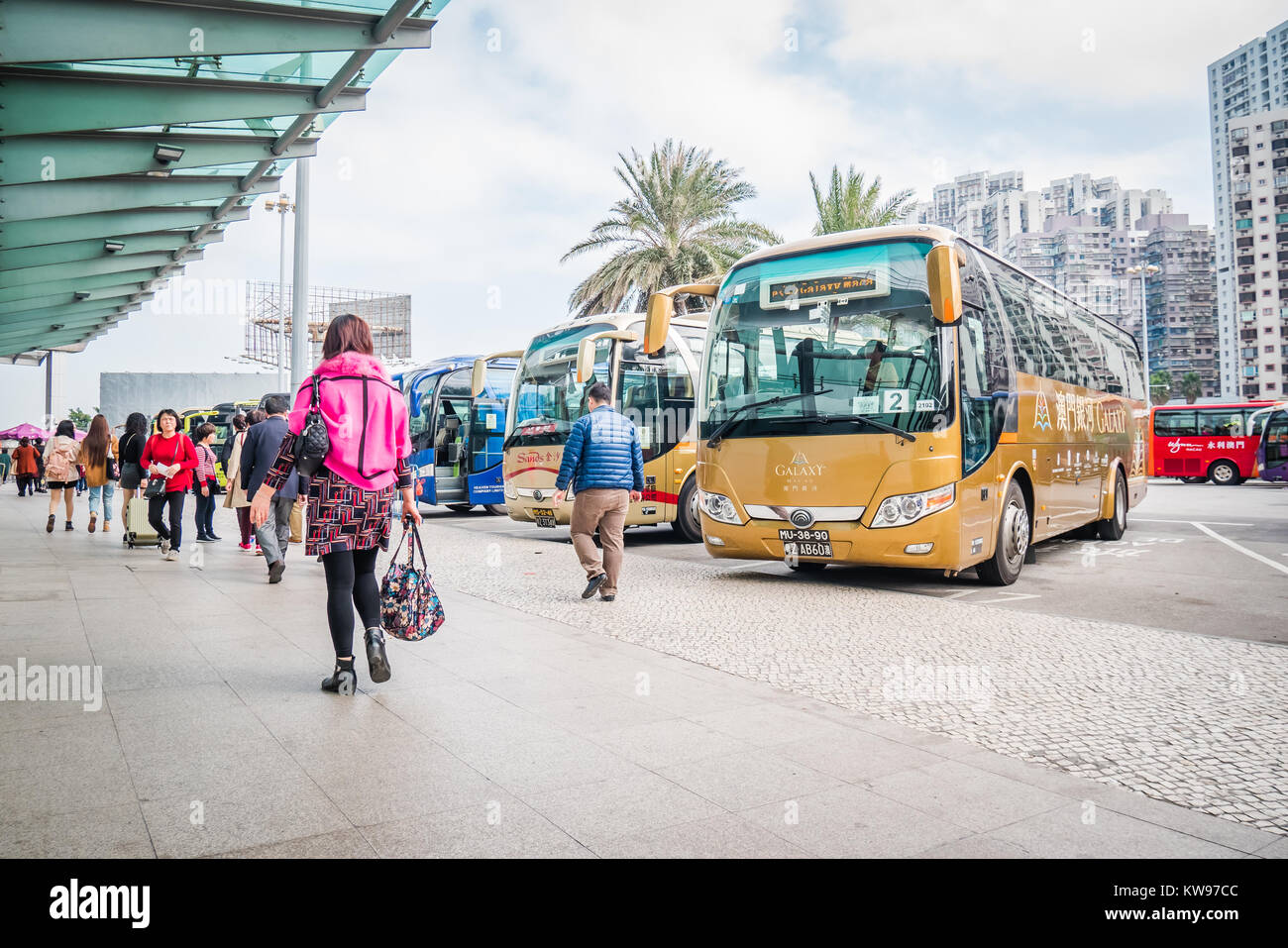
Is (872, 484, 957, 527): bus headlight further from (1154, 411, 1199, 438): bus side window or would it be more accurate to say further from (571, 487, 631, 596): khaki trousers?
(1154, 411, 1199, 438): bus side window

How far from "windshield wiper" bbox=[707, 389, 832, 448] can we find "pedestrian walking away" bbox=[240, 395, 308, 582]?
4271 mm

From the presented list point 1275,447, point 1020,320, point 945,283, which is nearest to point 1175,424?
point 1275,447

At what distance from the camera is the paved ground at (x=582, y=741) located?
3.26m

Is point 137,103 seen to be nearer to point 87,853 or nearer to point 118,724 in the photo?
point 118,724

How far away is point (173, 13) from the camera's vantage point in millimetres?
9336

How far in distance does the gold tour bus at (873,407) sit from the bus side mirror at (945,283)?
12 mm

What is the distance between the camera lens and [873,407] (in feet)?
28.8

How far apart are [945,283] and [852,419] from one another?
1458mm

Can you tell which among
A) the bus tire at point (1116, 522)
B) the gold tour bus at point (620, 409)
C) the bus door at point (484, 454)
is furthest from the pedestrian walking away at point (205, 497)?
the bus tire at point (1116, 522)

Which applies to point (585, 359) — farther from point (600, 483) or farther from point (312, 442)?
point (312, 442)

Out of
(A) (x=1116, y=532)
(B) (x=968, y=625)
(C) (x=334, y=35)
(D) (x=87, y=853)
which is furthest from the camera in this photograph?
(A) (x=1116, y=532)

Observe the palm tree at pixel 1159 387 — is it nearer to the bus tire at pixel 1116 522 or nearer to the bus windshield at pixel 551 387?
the bus tire at pixel 1116 522
